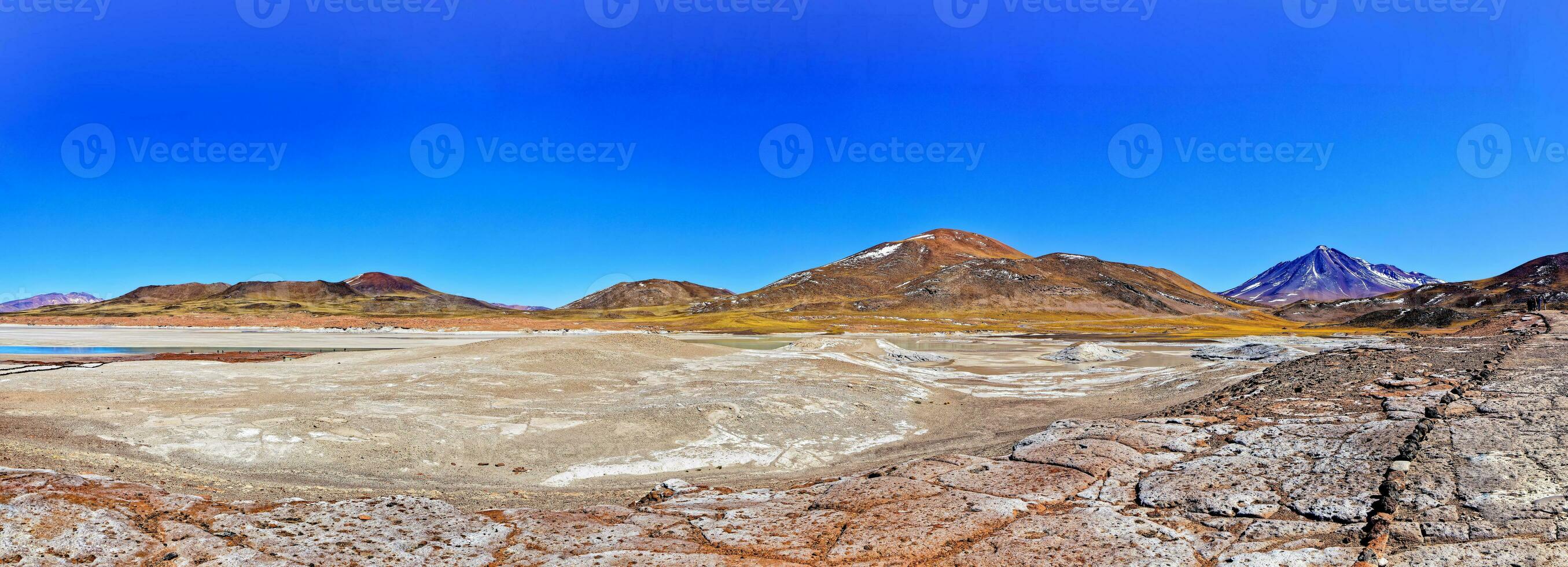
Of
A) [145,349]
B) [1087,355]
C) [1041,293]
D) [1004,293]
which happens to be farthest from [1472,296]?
[145,349]

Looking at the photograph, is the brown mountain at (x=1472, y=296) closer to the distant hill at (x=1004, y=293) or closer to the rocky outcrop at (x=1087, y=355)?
the distant hill at (x=1004, y=293)

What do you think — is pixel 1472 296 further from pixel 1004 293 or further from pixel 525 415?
pixel 525 415

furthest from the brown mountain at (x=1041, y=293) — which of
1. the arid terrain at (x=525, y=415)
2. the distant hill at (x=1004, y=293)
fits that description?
the arid terrain at (x=525, y=415)

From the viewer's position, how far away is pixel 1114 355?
3731 cm

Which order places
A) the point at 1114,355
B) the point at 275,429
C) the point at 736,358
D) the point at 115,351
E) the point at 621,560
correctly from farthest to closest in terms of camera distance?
the point at 115,351
the point at 1114,355
the point at 736,358
the point at 275,429
the point at 621,560

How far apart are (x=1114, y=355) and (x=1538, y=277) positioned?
161m

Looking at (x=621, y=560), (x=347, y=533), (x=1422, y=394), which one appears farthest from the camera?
(x=1422, y=394)

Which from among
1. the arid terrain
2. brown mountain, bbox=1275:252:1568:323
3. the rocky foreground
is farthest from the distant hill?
the rocky foreground

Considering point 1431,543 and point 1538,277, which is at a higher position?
point 1538,277

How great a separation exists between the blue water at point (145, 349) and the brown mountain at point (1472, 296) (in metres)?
123

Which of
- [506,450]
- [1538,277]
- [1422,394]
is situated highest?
[1538,277]

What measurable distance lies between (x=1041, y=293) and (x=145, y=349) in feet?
524

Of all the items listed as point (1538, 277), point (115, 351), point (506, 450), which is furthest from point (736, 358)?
point (1538, 277)

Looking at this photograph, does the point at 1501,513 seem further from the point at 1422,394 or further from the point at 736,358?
the point at 736,358
